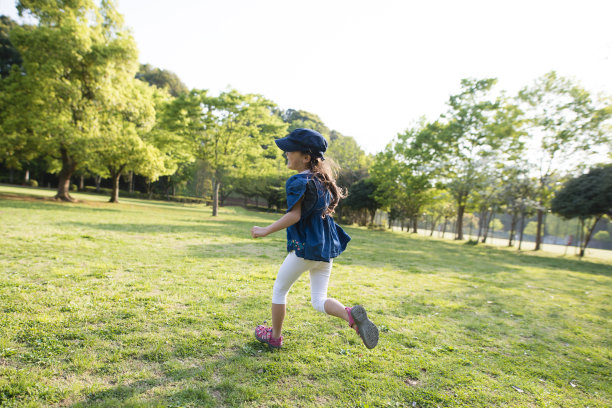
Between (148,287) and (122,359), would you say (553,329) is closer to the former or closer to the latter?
(122,359)

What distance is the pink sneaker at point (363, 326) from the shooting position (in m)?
2.54

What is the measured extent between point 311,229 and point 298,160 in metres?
0.64

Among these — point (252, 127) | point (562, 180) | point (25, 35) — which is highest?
point (25, 35)

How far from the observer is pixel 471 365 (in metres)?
3.14

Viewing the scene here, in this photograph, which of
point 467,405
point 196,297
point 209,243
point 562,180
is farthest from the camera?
point 562,180

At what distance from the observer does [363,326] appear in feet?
8.49

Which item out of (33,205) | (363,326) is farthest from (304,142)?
(33,205)

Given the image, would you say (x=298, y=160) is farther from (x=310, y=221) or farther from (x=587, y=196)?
(x=587, y=196)

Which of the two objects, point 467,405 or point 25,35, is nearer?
point 467,405

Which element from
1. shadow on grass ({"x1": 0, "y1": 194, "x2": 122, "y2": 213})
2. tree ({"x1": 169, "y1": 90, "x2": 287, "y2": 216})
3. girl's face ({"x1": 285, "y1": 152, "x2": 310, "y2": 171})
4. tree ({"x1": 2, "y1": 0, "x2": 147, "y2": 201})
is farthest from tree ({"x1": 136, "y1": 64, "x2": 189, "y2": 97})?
girl's face ({"x1": 285, "y1": 152, "x2": 310, "y2": 171})

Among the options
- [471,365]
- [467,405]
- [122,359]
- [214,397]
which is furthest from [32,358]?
[471,365]

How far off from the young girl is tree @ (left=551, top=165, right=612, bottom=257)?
22.1 m

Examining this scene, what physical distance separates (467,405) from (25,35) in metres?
24.5

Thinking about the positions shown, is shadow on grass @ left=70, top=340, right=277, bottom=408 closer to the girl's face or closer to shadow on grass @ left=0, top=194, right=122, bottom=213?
the girl's face
